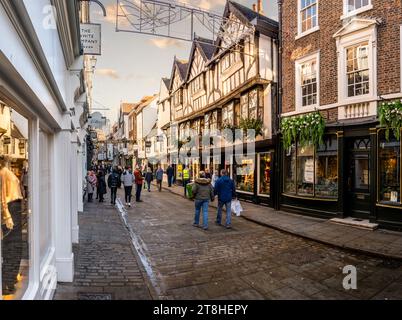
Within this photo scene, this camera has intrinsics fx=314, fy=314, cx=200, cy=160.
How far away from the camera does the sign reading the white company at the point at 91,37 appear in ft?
22.7

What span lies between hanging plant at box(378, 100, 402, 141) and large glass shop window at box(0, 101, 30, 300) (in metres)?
9.38

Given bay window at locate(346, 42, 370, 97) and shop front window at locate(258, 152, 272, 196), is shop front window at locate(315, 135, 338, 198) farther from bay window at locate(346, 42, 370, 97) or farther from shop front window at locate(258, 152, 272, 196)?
shop front window at locate(258, 152, 272, 196)

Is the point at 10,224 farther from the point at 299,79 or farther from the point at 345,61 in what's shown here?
the point at 299,79

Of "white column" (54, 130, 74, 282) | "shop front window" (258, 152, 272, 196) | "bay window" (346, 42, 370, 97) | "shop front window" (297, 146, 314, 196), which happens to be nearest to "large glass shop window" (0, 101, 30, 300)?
"white column" (54, 130, 74, 282)

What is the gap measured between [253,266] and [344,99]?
7403mm

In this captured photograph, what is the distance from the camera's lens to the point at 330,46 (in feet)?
37.7

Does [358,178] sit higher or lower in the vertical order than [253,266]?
higher

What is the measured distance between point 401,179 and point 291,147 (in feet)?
14.8

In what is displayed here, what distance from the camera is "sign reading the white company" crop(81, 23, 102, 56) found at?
6.92 metres

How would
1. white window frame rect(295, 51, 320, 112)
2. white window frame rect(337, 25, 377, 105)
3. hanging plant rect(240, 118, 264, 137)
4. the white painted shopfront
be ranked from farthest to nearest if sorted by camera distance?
hanging plant rect(240, 118, 264, 137) < white window frame rect(295, 51, 320, 112) < white window frame rect(337, 25, 377, 105) < the white painted shopfront

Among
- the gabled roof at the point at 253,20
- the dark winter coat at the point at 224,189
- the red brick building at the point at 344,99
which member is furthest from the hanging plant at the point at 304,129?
the gabled roof at the point at 253,20

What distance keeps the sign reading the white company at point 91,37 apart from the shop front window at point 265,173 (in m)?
9.68

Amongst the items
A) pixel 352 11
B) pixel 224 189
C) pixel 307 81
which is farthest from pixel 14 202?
pixel 307 81
